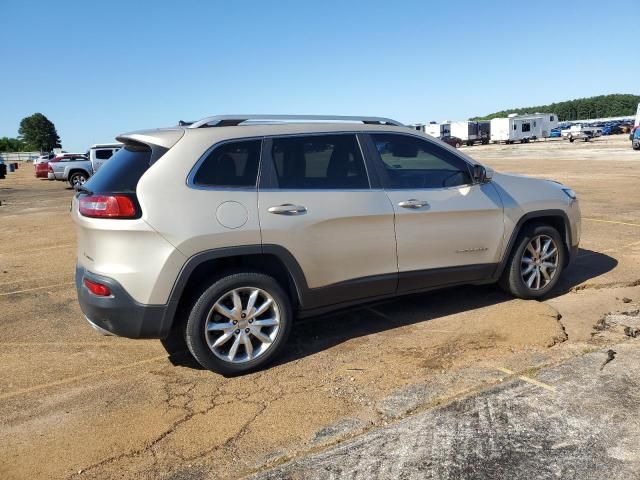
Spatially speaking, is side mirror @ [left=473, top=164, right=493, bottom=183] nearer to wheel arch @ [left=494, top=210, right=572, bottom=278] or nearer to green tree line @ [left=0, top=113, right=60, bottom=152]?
wheel arch @ [left=494, top=210, right=572, bottom=278]

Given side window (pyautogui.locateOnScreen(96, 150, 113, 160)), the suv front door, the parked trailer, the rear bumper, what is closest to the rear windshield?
the rear bumper

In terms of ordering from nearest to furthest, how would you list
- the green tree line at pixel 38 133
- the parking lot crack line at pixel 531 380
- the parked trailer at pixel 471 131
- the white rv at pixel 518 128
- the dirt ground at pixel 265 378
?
the dirt ground at pixel 265 378
the parking lot crack line at pixel 531 380
the white rv at pixel 518 128
the parked trailer at pixel 471 131
the green tree line at pixel 38 133

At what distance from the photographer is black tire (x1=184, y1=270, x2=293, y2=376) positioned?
3.89 m

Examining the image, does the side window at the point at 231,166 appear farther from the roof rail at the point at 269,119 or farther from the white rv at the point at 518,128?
the white rv at the point at 518,128

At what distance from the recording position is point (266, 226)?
4.02 meters

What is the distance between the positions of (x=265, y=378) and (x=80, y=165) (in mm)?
24905

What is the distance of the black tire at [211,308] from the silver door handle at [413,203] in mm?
1233

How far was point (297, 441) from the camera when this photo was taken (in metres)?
3.19

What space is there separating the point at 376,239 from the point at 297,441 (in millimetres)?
1822

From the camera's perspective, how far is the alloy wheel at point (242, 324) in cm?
398

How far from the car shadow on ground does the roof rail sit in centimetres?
164

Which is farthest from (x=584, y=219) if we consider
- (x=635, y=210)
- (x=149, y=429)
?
(x=149, y=429)

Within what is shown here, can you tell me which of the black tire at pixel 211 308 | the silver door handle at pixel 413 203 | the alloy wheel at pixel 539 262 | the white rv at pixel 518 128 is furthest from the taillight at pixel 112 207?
the white rv at pixel 518 128

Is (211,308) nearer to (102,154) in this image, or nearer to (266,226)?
(266,226)
